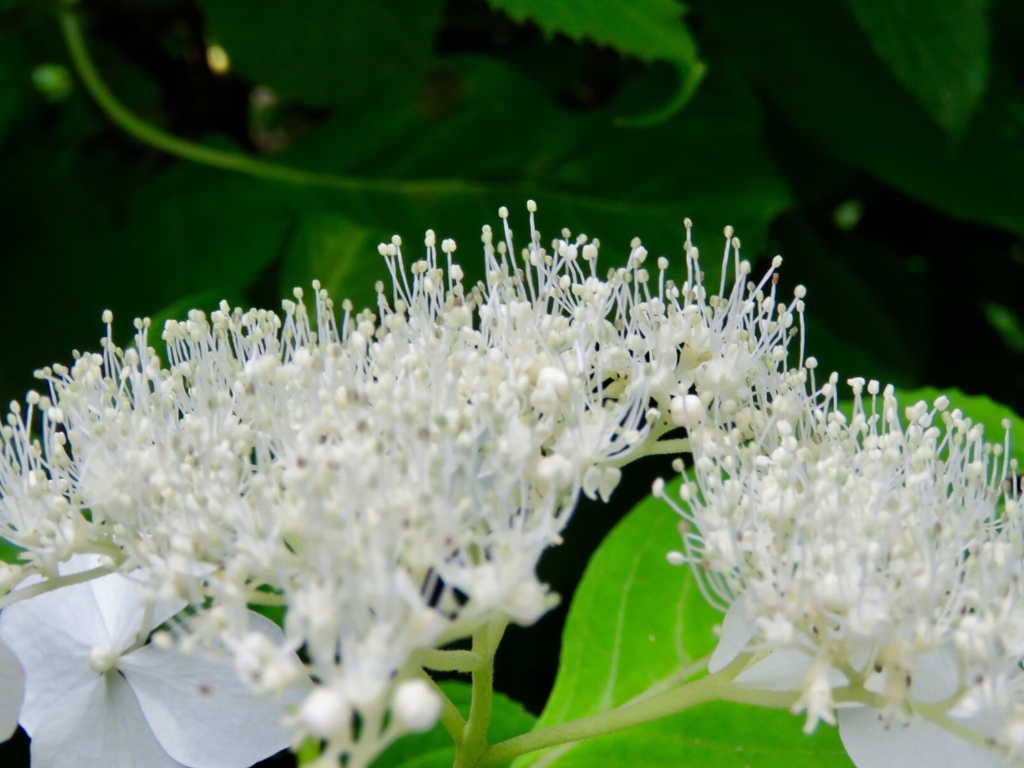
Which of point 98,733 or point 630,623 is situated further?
point 630,623

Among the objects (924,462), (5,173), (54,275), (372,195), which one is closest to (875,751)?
(924,462)

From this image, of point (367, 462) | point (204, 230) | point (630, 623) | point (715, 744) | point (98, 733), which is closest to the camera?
point (367, 462)

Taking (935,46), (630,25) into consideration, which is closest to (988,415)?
(935,46)

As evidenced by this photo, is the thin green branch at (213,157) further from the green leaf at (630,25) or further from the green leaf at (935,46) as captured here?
the green leaf at (935,46)

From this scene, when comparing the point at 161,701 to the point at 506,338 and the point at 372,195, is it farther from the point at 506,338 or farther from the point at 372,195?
the point at 372,195

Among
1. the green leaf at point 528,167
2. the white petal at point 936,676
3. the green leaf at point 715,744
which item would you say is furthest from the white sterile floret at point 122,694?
the green leaf at point 528,167

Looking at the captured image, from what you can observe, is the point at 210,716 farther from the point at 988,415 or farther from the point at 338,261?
the point at 988,415

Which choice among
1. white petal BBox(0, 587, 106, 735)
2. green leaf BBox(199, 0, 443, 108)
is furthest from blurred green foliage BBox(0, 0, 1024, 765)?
white petal BBox(0, 587, 106, 735)
